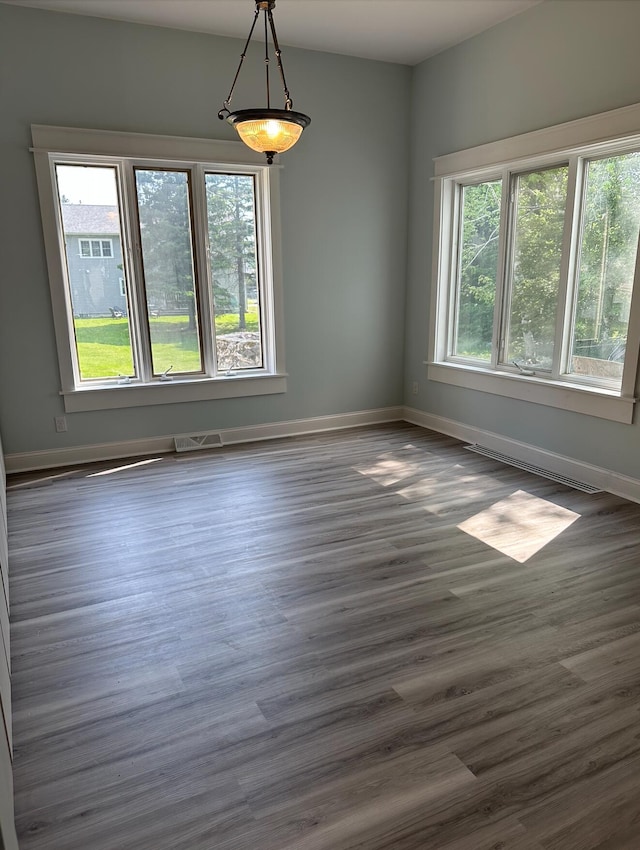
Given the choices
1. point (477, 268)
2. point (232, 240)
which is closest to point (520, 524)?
point (477, 268)

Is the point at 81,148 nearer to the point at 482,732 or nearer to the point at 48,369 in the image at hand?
the point at 48,369

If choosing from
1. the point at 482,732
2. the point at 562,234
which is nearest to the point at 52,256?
the point at 562,234

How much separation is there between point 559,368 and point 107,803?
3.78 m

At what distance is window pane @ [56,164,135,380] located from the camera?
4.44 meters

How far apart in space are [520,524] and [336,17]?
3.72 m

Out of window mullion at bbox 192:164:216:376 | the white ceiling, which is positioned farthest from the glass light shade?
window mullion at bbox 192:164:216:376

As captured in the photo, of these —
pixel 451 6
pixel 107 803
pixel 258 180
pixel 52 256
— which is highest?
pixel 451 6

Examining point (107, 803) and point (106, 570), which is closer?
point (107, 803)

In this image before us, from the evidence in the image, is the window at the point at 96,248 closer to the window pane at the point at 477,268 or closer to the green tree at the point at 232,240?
the green tree at the point at 232,240

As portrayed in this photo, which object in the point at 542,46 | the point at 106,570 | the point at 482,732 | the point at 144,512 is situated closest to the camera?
the point at 482,732

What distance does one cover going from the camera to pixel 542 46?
4.03m

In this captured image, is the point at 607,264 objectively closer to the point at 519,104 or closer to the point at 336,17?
the point at 519,104

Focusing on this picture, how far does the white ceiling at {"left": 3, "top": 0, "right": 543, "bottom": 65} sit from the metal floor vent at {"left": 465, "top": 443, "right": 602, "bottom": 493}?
10.5 ft

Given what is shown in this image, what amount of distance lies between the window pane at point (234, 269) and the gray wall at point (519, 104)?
5.11 ft
